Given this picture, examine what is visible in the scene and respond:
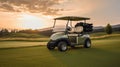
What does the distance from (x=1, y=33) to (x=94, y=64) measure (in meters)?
16.0

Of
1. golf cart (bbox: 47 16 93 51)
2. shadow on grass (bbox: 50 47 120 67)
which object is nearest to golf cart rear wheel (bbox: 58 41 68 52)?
golf cart (bbox: 47 16 93 51)

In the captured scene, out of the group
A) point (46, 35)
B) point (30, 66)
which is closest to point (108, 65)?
point (30, 66)

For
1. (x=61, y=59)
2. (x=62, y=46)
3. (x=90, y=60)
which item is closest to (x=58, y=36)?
(x=62, y=46)

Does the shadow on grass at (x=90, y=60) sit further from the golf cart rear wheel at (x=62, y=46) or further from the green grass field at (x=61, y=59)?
the golf cart rear wheel at (x=62, y=46)

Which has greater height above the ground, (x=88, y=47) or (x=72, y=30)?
(x=72, y=30)

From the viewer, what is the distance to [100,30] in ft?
125

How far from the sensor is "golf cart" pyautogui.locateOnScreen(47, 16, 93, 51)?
13.2 meters

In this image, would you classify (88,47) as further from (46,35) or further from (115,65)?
(46,35)

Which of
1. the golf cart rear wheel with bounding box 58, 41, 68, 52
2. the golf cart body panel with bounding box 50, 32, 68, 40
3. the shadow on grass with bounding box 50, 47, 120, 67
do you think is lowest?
the shadow on grass with bounding box 50, 47, 120, 67

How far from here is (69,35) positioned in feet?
46.2

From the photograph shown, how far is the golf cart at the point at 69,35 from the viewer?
43.2ft

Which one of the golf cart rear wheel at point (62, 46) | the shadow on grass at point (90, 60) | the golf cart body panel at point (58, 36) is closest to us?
the shadow on grass at point (90, 60)

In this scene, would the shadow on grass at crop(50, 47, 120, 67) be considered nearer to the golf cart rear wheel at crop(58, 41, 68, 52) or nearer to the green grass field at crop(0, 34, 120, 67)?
the green grass field at crop(0, 34, 120, 67)

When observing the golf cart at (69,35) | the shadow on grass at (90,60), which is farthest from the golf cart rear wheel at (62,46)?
the shadow on grass at (90,60)
